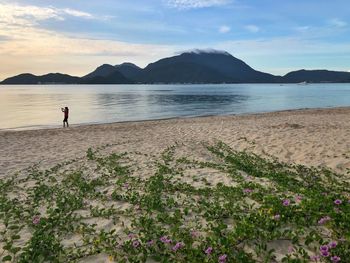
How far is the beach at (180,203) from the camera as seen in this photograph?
5.90 metres

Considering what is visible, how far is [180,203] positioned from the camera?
8531 mm

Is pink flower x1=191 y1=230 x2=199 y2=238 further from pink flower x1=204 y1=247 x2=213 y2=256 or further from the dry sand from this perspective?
the dry sand

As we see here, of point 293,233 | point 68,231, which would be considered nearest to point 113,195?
point 68,231

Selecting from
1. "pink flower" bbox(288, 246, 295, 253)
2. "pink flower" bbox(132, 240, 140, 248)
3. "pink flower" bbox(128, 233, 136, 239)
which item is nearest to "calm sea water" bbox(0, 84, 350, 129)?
"pink flower" bbox(128, 233, 136, 239)

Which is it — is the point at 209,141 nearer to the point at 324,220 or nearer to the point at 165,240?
the point at 324,220

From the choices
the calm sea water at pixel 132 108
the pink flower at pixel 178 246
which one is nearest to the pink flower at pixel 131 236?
the pink flower at pixel 178 246

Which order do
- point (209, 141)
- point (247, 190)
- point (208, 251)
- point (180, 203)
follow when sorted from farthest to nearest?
point (209, 141)
point (247, 190)
point (180, 203)
point (208, 251)

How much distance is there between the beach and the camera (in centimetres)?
590

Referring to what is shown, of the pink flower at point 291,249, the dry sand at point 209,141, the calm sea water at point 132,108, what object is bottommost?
the calm sea water at point 132,108

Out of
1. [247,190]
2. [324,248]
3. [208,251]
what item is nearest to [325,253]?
[324,248]

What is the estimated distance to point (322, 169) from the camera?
11.7 m

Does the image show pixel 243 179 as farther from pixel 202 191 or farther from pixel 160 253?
pixel 160 253

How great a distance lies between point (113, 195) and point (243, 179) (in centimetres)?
397

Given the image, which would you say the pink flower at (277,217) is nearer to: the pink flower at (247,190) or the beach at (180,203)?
the beach at (180,203)
